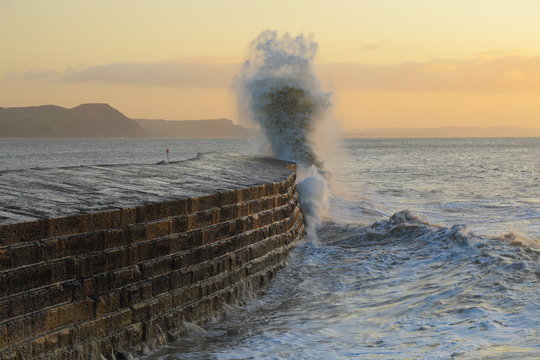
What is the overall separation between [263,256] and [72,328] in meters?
3.86

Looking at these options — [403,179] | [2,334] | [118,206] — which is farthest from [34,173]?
[403,179]

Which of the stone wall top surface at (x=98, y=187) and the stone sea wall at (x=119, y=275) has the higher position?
the stone wall top surface at (x=98, y=187)

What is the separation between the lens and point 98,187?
668cm

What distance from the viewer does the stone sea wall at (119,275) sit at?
15.1ft

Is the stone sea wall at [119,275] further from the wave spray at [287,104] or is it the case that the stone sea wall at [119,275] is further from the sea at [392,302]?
the wave spray at [287,104]

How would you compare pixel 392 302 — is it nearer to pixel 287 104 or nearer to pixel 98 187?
pixel 98 187

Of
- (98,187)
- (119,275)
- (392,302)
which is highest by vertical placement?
(98,187)

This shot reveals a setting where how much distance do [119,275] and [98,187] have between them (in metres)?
1.45

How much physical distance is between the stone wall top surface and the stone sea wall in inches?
5.6

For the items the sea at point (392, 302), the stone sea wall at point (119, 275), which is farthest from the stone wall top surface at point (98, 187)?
the sea at point (392, 302)

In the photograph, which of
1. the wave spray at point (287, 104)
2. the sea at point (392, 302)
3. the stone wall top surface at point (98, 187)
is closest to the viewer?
the stone wall top surface at point (98, 187)

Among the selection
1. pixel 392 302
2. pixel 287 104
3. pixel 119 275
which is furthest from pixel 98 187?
pixel 287 104

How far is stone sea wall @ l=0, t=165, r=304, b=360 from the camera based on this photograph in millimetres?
4590

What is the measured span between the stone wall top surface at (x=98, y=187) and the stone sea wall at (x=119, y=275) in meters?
0.14
